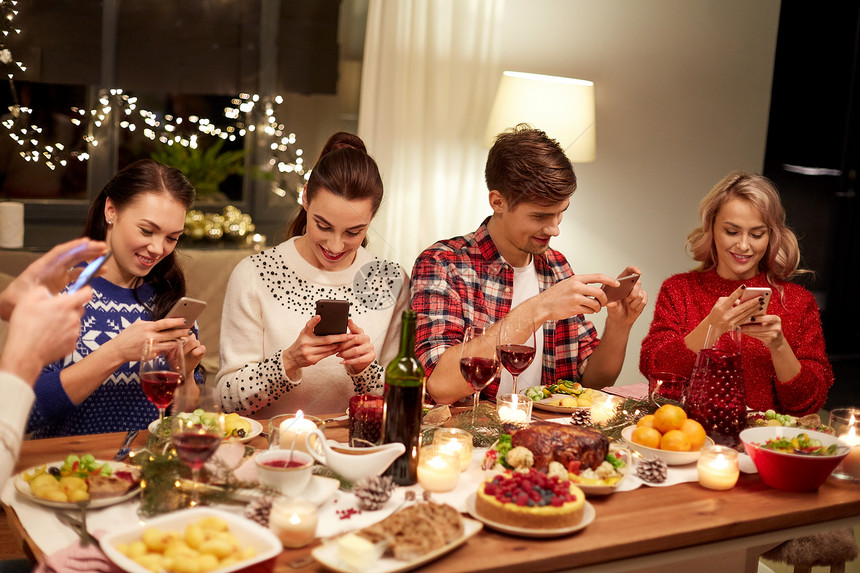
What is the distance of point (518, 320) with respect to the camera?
73.4 inches

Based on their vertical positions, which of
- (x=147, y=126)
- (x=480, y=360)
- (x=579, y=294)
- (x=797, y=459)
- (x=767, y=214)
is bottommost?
(x=797, y=459)

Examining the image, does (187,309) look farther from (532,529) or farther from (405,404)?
(532,529)

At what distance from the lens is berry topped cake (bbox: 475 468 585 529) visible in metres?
1.38

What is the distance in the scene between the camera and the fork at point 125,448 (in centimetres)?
163

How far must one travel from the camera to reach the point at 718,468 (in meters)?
1.64

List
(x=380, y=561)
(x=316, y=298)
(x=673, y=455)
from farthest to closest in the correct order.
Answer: (x=316, y=298) < (x=673, y=455) < (x=380, y=561)

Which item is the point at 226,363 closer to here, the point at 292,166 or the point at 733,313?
the point at 733,313

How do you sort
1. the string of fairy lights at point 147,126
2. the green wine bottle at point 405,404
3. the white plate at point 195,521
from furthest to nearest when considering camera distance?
the string of fairy lights at point 147,126, the green wine bottle at point 405,404, the white plate at point 195,521

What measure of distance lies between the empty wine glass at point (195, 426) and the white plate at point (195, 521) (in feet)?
0.28

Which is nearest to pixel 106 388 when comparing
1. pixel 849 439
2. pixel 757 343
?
pixel 849 439

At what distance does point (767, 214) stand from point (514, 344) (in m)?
1.21

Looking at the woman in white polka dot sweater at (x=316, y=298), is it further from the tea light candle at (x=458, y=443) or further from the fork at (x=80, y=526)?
the fork at (x=80, y=526)

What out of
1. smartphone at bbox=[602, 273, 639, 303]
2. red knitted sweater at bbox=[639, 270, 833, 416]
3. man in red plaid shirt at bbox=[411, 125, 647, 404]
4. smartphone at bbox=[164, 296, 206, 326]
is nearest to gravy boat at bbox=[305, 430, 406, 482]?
smartphone at bbox=[164, 296, 206, 326]

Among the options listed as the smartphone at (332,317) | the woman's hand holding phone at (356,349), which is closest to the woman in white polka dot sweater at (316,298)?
the woman's hand holding phone at (356,349)
